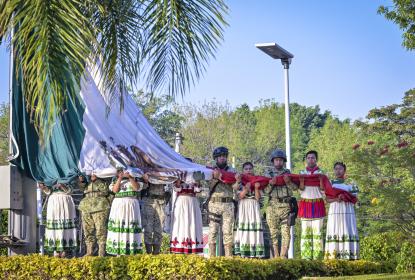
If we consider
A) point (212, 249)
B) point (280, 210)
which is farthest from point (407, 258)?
point (212, 249)

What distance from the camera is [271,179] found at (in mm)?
14742

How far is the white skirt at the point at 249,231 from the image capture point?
1475cm

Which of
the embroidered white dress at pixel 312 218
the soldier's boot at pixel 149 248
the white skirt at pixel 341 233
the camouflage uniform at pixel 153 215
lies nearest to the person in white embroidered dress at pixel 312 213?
the embroidered white dress at pixel 312 218

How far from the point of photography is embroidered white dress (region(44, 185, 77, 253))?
48.3 feet

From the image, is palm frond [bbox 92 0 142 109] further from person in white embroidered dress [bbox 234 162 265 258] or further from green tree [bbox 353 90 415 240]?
green tree [bbox 353 90 415 240]

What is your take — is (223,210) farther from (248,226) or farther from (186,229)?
(186,229)

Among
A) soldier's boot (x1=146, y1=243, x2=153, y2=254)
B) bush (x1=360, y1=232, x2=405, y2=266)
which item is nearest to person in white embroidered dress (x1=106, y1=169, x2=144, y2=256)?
soldier's boot (x1=146, y1=243, x2=153, y2=254)

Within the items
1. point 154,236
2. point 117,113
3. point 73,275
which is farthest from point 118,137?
point 73,275

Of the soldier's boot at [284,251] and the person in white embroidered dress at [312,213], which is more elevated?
the person in white embroidered dress at [312,213]

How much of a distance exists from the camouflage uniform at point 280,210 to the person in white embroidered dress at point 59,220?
319cm

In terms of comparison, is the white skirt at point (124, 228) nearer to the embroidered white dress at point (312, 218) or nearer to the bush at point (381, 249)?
the embroidered white dress at point (312, 218)

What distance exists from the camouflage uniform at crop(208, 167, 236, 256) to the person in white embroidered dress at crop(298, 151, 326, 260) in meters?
1.24

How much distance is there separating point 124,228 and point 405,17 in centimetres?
571

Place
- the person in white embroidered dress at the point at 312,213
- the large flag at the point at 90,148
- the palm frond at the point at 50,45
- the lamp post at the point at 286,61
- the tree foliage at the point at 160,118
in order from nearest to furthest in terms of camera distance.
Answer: the palm frond at the point at 50,45 → the large flag at the point at 90,148 → the person in white embroidered dress at the point at 312,213 → the lamp post at the point at 286,61 → the tree foliage at the point at 160,118
